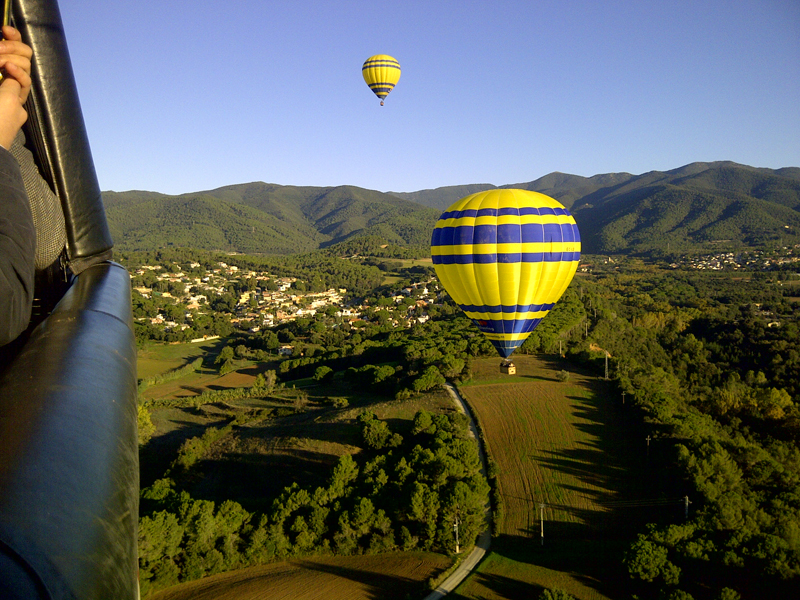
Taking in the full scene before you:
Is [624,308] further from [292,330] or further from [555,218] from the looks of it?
[555,218]

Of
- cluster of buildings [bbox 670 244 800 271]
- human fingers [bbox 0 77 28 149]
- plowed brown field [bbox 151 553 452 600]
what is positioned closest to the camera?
human fingers [bbox 0 77 28 149]

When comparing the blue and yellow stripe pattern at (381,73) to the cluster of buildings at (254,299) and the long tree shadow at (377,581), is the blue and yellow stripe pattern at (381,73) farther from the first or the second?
A: the long tree shadow at (377,581)

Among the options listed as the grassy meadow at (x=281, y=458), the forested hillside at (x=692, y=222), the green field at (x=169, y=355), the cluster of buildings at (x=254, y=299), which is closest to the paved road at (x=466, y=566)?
the grassy meadow at (x=281, y=458)

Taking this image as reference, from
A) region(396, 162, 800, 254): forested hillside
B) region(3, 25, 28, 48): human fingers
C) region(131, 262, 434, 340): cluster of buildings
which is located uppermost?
region(396, 162, 800, 254): forested hillside

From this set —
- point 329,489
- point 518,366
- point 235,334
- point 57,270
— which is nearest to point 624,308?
point 518,366

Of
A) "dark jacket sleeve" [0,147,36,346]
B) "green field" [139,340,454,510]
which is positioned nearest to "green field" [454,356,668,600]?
"green field" [139,340,454,510]

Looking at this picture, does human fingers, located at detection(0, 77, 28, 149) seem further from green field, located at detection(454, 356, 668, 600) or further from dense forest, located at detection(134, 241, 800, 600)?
green field, located at detection(454, 356, 668, 600)

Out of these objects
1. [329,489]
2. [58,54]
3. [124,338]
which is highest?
[58,54]

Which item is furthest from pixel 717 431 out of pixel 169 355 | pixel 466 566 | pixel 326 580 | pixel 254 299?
pixel 254 299
